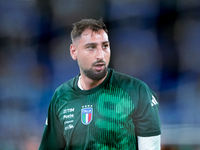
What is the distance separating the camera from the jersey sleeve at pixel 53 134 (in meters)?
0.70

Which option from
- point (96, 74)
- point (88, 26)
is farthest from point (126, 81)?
point (88, 26)

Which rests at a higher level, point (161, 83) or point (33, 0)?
point (33, 0)

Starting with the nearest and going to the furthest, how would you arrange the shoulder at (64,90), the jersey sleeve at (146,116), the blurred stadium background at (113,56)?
the jersey sleeve at (146,116) < the shoulder at (64,90) < the blurred stadium background at (113,56)

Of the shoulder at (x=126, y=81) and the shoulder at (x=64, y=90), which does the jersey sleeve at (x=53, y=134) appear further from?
the shoulder at (x=126, y=81)

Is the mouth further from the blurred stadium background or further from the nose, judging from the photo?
the blurred stadium background

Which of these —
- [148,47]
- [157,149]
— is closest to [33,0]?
[148,47]

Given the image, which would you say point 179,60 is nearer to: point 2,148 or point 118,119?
point 118,119

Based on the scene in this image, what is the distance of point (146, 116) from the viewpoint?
58cm

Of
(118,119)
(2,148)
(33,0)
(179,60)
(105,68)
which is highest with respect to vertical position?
(33,0)

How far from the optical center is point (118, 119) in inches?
23.9

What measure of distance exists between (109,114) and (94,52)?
183 millimetres

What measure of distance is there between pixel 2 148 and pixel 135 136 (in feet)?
2.26

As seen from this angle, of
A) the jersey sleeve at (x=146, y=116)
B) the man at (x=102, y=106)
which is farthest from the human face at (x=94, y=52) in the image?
the jersey sleeve at (x=146, y=116)

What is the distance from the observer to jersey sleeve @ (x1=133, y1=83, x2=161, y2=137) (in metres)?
0.58
